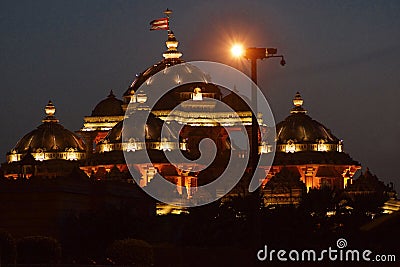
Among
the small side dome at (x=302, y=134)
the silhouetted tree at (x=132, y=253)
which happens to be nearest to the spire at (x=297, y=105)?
the small side dome at (x=302, y=134)

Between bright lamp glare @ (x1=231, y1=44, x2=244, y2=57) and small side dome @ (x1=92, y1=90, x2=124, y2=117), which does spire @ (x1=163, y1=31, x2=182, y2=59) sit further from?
bright lamp glare @ (x1=231, y1=44, x2=244, y2=57)

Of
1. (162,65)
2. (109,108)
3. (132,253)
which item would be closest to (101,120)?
(109,108)

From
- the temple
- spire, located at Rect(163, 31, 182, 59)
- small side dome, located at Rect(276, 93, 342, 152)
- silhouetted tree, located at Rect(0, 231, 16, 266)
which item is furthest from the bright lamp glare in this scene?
spire, located at Rect(163, 31, 182, 59)

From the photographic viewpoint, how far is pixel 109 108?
125 meters

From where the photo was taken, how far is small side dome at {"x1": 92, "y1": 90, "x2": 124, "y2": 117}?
124188mm

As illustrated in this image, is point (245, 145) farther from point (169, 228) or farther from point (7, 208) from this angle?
point (7, 208)

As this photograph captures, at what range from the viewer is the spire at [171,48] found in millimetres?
125863

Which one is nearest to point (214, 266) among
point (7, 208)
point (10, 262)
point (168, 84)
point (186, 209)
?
point (10, 262)

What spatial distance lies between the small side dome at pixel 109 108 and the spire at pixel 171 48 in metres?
5.91

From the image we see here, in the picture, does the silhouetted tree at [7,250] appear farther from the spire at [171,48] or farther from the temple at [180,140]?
the spire at [171,48]

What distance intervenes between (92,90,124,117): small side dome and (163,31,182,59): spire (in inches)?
233

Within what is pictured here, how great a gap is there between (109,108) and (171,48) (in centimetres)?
780

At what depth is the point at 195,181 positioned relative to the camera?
364ft

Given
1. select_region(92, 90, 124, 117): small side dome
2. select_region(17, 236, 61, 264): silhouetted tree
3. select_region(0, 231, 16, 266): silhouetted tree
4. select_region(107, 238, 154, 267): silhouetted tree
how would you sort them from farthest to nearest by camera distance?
select_region(92, 90, 124, 117): small side dome < select_region(107, 238, 154, 267): silhouetted tree < select_region(17, 236, 61, 264): silhouetted tree < select_region(0, 231, 16, 266): silhouetted tree
